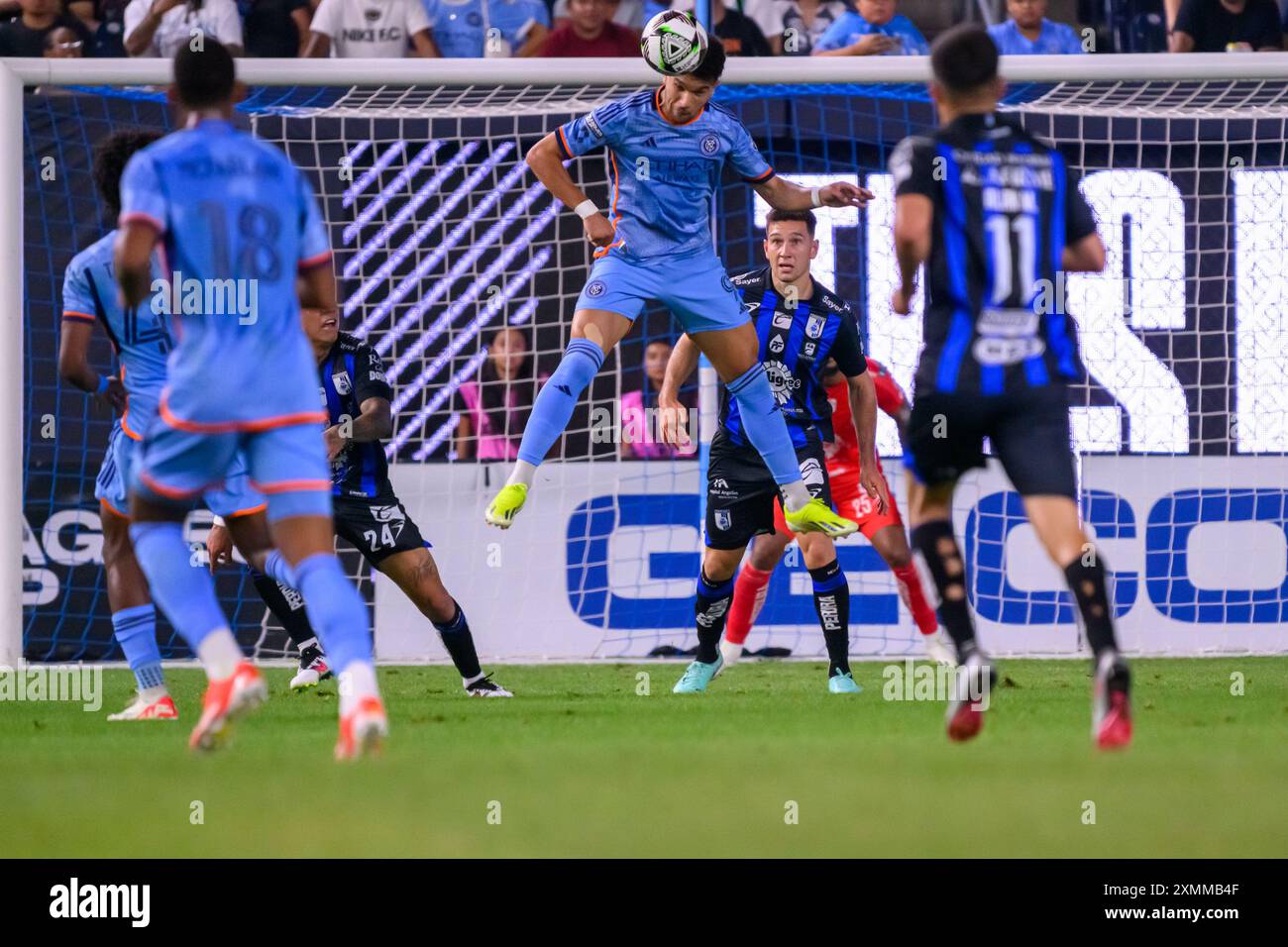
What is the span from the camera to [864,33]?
11.8m

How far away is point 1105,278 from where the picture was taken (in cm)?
1181

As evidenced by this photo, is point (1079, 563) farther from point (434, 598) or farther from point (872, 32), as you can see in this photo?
point (872, 32)

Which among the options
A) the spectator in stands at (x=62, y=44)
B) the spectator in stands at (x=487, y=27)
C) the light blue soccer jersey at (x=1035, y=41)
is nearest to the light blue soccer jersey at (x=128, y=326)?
the spectator in stands at (x=62, y=44)

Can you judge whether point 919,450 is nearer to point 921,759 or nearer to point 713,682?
point 921,759

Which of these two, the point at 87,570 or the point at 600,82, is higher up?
the point at 600,82

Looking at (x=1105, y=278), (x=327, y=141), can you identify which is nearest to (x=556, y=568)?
(x=327, y=141)

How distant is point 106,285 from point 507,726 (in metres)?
2.26

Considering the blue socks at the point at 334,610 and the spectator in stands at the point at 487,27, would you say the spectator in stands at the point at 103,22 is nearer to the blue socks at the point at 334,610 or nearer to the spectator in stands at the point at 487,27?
the spectator in stands at the point at 487,27

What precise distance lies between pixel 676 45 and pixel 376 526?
263 centimetres

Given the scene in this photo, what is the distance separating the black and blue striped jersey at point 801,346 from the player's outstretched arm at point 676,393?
0.28 m

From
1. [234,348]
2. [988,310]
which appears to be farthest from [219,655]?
[988,310]

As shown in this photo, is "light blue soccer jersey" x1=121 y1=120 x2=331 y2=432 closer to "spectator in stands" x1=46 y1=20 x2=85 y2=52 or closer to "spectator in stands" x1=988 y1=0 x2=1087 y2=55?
"spectator in stands" x1=46 y1=20 x2=85 y2=52

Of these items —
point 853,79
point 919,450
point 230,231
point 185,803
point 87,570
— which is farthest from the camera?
point 87,570

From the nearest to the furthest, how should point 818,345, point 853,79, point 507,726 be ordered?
point 507,726
point 818,345
point 853,79
